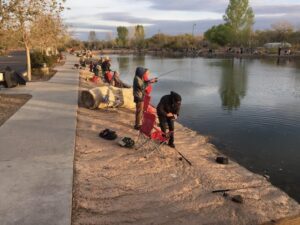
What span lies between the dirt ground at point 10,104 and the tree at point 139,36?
120436 mm

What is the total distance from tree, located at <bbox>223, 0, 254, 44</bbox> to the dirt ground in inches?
3286

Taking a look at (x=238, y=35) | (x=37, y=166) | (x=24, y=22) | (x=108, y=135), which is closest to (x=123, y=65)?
(x=24, y=22)

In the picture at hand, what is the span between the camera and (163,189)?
6.45 meters

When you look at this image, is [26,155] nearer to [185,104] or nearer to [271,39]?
[185,104]

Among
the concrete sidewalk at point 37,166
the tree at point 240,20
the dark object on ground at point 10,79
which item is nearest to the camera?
the concrete sidewalk at point 37,166

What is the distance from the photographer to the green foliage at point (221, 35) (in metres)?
93.3

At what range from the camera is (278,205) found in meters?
6.40

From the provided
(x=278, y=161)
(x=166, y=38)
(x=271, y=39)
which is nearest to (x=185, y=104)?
(x=278, y=161)

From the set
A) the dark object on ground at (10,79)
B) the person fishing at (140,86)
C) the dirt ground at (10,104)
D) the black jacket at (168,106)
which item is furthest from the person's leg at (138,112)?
the dark object on ground at (10,79)

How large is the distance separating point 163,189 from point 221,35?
95806 millimetres

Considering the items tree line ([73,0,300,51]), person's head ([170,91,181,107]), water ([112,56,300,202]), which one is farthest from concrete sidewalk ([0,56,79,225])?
tree line ([73,0,300,51])

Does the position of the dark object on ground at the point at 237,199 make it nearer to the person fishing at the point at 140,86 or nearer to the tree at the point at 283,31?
the person fishing at the point at 140,86

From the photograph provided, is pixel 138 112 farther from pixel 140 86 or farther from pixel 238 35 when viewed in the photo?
pixel 238 35

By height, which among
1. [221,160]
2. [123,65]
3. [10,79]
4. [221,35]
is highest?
[221,35]
